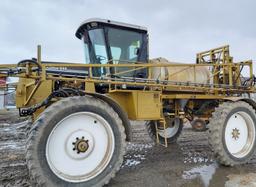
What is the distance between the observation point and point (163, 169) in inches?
182

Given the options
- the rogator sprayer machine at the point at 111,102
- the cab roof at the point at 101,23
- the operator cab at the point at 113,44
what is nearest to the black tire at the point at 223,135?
the rogator sprayer machine at the point at 111,102

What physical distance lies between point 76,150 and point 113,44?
7.86 feet

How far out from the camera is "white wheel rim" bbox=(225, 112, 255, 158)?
5.17m

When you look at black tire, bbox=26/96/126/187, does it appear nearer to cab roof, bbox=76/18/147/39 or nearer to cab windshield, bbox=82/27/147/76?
cab windshield, bbox=82/27/147/76

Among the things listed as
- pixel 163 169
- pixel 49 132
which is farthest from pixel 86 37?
pixel 163 169

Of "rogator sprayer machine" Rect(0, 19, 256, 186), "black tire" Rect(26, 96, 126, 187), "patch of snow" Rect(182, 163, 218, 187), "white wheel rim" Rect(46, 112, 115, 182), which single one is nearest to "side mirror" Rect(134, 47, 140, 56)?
"rogator sprayer machine" Rect(0, 19, 256, 186)

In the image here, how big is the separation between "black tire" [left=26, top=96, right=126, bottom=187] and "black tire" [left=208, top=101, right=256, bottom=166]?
87.2 inches

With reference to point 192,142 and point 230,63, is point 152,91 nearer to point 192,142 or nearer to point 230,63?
point 230,63

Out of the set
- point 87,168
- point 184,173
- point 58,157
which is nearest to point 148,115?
point 184,173

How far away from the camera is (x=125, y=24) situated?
5.08 m

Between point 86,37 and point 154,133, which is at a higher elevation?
point 86,37

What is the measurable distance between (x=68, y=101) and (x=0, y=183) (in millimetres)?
1772

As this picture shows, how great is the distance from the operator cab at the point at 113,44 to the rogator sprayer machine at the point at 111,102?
2 cm

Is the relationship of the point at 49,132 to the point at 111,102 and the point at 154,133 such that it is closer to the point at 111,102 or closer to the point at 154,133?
the point at 111,102
